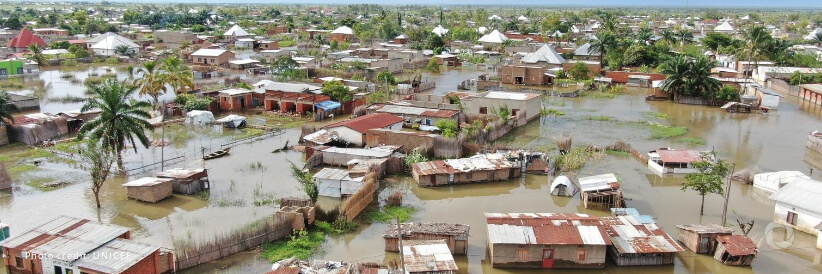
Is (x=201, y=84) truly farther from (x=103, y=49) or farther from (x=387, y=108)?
(x=103, y=49)

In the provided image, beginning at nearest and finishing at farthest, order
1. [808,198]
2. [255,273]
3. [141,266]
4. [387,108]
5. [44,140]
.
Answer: [141,266] < [255,273] < [808,198] < [44,140] < [387,108]

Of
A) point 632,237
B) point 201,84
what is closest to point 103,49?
point 201,84

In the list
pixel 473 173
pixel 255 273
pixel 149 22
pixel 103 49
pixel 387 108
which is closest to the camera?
pixel 255 273

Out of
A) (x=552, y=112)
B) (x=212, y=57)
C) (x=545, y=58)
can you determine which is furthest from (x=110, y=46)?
(x=552, y=112)

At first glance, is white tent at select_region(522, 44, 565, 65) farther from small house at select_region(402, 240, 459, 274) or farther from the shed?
small house at select_region(402, 240, 459, 274)

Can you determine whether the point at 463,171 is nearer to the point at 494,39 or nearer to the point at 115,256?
A: the point at 115,256

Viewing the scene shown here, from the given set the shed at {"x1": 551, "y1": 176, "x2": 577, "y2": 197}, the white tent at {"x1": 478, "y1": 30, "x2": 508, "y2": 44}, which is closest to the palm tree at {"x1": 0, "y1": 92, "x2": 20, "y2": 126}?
the shed at {"x1": 551, "y1": 176, "x2": 577, "y2": 197}

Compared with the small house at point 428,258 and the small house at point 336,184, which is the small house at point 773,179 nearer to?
the small house at point 428,258
